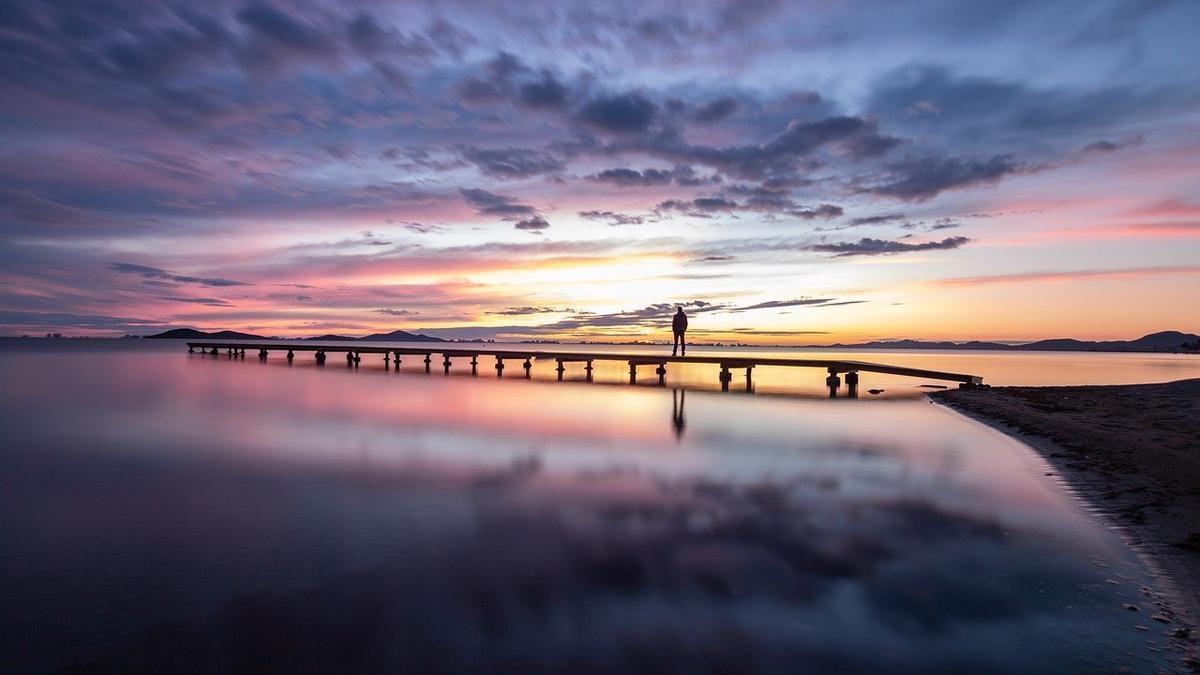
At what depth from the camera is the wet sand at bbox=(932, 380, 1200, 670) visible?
6665 mm

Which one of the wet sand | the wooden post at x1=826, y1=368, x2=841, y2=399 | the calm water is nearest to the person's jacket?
the wooden post at x1=826, y1=368, x2=841, y2=399

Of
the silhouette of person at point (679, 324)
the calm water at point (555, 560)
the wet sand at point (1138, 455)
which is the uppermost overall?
the silhouette of person at point (679, 324)

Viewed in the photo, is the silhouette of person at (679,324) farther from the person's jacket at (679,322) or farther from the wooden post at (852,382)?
the wooden post at (852,382)

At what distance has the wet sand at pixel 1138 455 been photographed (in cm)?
667

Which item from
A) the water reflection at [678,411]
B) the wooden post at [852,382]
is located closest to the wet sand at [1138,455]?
the wooden post at [852,382]

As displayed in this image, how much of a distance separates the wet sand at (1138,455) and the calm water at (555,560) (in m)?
0.36

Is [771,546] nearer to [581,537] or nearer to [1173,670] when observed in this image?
[581,537]

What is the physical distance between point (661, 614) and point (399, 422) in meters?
15.3

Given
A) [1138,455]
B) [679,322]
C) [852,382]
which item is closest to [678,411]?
[679,322]

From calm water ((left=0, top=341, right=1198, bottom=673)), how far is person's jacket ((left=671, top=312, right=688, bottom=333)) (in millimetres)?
15482

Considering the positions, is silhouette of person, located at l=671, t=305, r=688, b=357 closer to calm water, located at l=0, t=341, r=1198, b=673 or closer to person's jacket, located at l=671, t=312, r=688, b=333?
person's jacket, located at l=671, t=312, r=688, b=333

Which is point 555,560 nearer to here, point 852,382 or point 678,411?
point 678,411

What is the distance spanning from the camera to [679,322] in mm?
30938

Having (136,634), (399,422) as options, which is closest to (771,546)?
(136,634)
